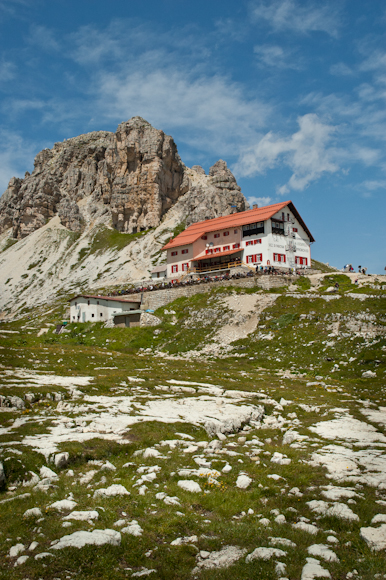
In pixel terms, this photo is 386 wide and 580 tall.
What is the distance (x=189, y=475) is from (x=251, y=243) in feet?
227

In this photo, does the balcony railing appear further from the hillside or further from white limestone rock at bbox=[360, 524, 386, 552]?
white limestone rock at bbox=[360, 524, 386, 552]

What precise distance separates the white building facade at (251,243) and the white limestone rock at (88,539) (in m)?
68.4

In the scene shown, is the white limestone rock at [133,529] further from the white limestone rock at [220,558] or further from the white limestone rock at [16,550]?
the white limestone rock at [16,550]

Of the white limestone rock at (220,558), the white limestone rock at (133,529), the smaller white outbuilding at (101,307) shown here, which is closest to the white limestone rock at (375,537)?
the white limestone rock at (220,558)

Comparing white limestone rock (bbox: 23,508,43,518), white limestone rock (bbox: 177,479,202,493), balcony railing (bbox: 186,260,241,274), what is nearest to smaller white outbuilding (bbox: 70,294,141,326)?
balcony railing (bbox: 186,260,241,274)

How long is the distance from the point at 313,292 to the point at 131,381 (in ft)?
122

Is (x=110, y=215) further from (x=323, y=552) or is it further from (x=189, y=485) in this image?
(x=323, y=552)

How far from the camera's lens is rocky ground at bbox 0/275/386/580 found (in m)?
8.88

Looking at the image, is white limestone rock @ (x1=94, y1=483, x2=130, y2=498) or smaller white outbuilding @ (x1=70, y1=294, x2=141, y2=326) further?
smaller white outbuilding @ (x1=70, y1=294, x2=141, y2=326)

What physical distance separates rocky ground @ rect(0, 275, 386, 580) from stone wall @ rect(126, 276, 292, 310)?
31767 millimetres

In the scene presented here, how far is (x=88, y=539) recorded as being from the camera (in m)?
9.23

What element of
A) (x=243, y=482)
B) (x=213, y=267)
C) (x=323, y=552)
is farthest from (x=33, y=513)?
(x=213, y=267)

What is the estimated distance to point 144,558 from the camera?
902 centimetres

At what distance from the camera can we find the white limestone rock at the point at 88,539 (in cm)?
902
